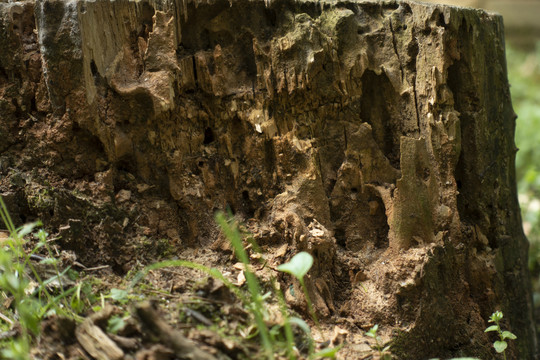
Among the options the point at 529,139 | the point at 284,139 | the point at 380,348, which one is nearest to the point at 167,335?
the point at 380,348

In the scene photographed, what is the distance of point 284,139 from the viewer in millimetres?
2365

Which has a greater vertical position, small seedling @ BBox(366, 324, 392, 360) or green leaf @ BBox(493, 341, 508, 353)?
small seedling @ BBox(366, 324, 392, 360)

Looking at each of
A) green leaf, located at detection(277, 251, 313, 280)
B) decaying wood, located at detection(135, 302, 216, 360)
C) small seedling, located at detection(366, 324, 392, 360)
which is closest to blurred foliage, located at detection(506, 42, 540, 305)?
small seedling, located at detection(366, 324, 392, 360)

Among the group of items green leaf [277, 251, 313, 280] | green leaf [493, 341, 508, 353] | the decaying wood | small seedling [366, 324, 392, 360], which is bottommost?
green leaf [493, 341, 508, 353]

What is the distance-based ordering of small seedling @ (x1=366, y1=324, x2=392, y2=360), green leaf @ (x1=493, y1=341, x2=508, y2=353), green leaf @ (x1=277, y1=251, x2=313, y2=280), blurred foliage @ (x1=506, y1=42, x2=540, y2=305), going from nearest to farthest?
1. green leaf @ (x1=277, y1=251, x2=313, y2=280)
2. small seedling @ (x1=366, y1=324, x2=392, y2=360)
3. green leaf @ (x1=493, y1=341, x2=508, y2=353)
4. blurred foliage @ (x1=506, y1=42, x2=540, y2=305)

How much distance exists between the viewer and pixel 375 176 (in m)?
2.45

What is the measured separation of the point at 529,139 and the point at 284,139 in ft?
14.9

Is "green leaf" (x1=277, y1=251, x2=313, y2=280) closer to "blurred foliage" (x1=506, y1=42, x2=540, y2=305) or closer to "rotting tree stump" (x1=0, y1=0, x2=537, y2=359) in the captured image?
"rotting tree stump" (x1=0, y1=0, x2=537, y2=359)

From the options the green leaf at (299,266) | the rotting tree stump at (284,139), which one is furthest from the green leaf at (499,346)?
the green leaf at (299,266)

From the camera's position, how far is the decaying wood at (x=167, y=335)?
1.53m

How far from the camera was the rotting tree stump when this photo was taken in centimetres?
220

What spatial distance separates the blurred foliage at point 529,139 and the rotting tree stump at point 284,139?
2053 mm

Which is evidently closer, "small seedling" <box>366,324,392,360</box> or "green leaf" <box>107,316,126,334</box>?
"green leaf" <box>107,316,126,334</box>

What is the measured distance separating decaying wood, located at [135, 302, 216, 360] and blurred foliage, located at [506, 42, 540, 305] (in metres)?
3.25
